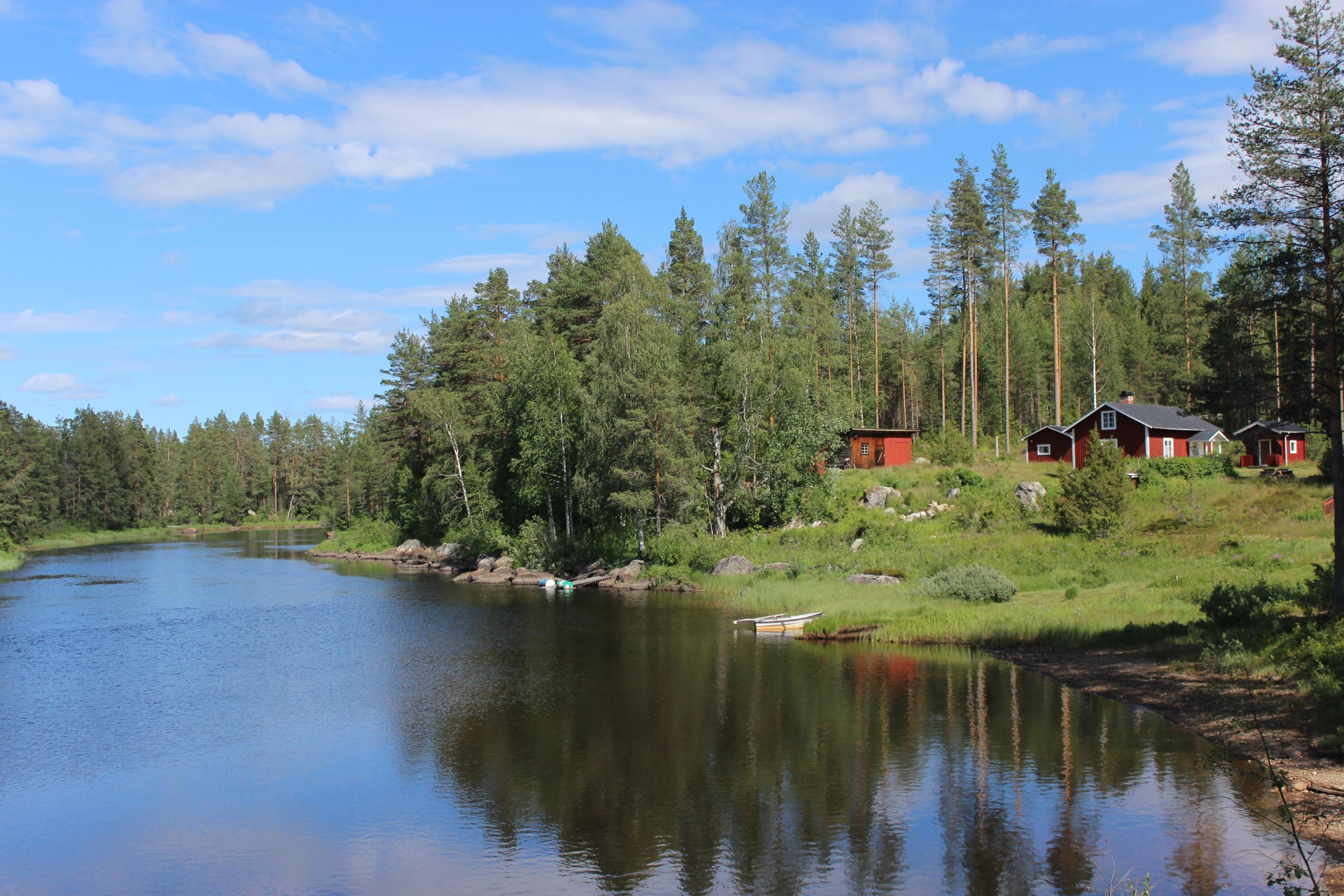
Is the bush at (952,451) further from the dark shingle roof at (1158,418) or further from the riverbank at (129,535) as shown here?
the riverbank at (129,535)

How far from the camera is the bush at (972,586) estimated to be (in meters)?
32.5

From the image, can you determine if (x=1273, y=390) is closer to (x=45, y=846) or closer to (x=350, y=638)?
(x=45, y=846)

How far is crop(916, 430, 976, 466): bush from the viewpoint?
56.8 meters

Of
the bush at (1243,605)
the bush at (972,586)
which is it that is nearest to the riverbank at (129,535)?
the bush at (972,586)

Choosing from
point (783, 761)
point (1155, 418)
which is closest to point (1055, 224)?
point (1155, 418)

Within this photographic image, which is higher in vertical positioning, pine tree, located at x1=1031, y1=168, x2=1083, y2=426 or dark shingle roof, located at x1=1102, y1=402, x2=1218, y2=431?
pine tree, located at x1=1031, y1=168, x2=1083, y2=426

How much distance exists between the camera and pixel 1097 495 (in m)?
39.1

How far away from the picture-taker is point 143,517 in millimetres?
117750

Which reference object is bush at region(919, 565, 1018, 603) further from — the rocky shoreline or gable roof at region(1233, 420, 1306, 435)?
the rocky shoreline

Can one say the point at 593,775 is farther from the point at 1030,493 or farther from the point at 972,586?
the point at 1030,493

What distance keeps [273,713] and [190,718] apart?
6.54 feet

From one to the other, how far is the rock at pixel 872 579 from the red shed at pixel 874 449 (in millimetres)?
23901

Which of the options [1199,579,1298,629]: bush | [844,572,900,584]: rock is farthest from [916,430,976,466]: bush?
[1199,579,1298,629]: bush

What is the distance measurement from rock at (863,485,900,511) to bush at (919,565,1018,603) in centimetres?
1509
